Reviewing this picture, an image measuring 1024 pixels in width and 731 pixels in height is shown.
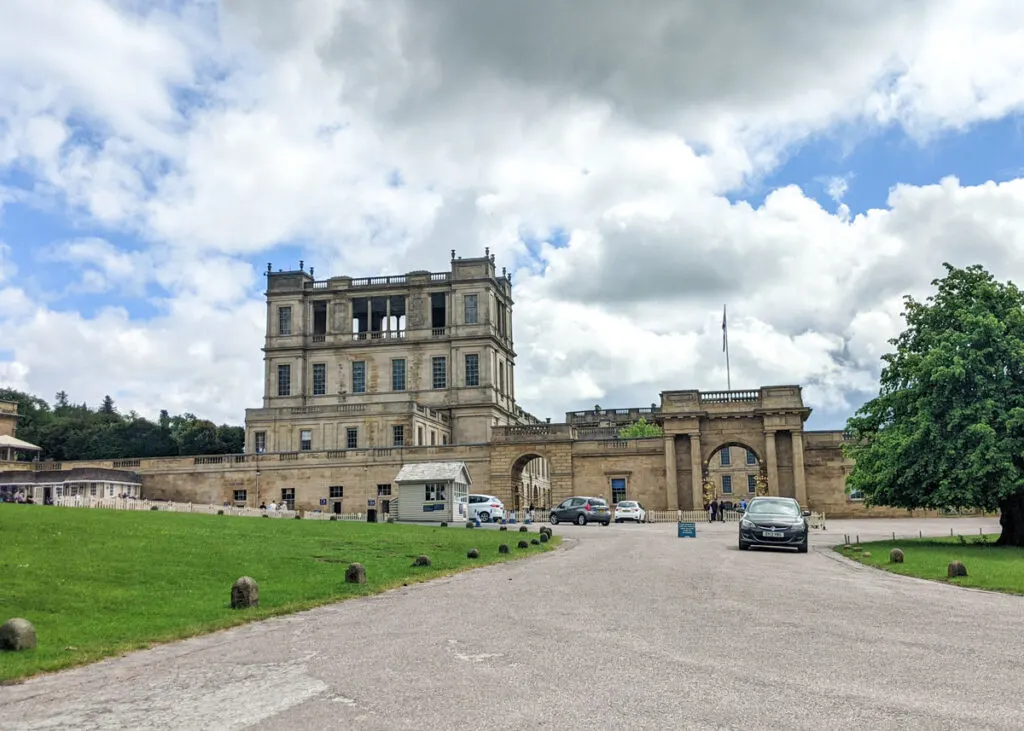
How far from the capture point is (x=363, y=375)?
82188 millimetres

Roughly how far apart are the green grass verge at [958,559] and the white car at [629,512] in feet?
71.7

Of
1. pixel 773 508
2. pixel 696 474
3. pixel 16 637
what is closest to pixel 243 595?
pixel 16 637

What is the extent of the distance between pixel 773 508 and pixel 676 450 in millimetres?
31744

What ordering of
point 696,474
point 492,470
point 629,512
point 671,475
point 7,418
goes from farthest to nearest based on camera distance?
point 7,418, point 492,470, point 671,475, point 696,474, point 629,512

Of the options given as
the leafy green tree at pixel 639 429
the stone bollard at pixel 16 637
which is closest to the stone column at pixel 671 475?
the leafy green tree at pixel 639 429

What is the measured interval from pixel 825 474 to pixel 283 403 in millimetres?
47862

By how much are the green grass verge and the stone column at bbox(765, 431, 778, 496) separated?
24476mm

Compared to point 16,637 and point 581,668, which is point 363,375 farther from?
point 581,668

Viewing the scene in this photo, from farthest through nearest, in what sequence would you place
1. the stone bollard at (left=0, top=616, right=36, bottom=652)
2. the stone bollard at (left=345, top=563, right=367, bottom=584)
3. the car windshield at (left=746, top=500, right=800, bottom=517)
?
the car windshield at (left=746, top=500, right=800, bottom=517)
the stone bollard at (left=345, top=563, right=367, bottom=584)
the stone bollard at (left=0, top=616, right=36, bottom=652)

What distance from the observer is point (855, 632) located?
10523 millimetres

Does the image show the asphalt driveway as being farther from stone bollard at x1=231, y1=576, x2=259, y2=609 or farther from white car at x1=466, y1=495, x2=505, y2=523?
white car at x1=466, y1=495, x2=505, y2=523

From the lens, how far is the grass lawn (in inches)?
440

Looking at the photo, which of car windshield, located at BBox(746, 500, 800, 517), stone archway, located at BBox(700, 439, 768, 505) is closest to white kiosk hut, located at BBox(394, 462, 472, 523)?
car windshield, located at BBox(746, 500, 800, 517)

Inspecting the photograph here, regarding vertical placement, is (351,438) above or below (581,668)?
above
